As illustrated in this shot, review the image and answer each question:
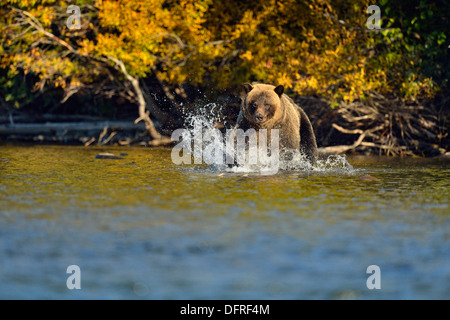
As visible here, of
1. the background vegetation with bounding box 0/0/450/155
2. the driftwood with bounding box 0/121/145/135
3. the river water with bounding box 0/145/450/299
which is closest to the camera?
the river water with bounding box 0/145/450/299

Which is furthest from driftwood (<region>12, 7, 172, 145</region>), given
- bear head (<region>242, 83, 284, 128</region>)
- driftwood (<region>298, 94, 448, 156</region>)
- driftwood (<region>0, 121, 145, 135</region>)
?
bear head (<region>242, 83, 284, 128</region>)

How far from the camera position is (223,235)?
22.4 feet

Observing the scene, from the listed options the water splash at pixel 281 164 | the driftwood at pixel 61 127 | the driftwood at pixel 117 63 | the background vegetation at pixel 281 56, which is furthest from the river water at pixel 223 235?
the driftwood at pixel 61 127

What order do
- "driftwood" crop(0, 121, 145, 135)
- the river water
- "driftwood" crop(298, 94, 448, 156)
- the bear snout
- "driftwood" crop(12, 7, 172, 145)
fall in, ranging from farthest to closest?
1. "driftwood" crop(0, 121, 145, 135)
2. "driftwood" crop(12, 7, 172, 145)
3. "driftwood" crop(298, 94, 448, 156)
4. the bear snout
5. the river water

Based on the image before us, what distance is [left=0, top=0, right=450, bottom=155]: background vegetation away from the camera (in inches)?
658

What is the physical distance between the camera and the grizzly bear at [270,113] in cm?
1219

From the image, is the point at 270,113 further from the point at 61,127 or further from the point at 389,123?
the point at 61,127

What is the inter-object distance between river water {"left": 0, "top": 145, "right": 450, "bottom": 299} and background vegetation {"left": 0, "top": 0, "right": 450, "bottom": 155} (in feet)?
17.9

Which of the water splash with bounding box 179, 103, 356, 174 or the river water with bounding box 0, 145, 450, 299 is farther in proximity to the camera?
the water splash with bounding box 179, 103, 356, 174

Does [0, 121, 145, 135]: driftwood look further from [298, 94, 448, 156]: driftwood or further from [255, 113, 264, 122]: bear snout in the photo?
[255, 113, 264, 122]: bear snout

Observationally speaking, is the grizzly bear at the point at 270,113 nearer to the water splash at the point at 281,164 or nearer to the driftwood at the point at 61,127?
the water splash at the point at 281,164

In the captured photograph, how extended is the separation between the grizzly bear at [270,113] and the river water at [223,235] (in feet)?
3.06

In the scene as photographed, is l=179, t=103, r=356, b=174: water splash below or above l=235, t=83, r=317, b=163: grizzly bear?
below

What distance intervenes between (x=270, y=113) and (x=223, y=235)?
223 inches
